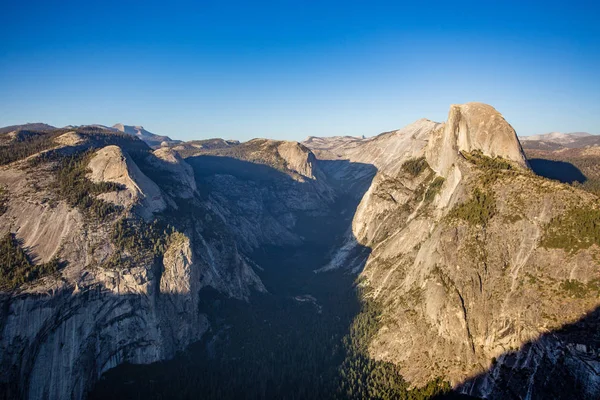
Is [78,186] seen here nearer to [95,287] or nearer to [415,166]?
[95,287]

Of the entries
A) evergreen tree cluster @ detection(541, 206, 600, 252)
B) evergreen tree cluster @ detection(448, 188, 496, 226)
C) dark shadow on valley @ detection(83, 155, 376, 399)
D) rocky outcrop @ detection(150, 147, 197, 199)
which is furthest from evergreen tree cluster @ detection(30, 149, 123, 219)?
evergreen tree cluster @ detection(541, 206, 600, 252)

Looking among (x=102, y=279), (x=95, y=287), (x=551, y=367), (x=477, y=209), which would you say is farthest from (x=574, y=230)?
(x=95, y=287)

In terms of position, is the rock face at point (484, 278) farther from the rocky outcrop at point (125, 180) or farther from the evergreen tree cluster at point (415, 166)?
the rocky outcrop at point (125, 180)

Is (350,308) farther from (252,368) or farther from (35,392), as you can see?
(35,392)

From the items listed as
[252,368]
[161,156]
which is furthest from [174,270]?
[161,156]

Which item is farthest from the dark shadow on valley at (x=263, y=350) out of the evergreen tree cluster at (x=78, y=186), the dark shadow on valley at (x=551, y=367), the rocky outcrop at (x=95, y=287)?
the dark shadow on valley at (x=551, y=367)

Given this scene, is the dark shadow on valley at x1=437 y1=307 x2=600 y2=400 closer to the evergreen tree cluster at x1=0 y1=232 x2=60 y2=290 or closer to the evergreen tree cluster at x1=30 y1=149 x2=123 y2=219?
the evergreen tree cluster at x1=0 y1=232 x2=60 y2=290

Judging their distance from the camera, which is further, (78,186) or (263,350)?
(78,186)

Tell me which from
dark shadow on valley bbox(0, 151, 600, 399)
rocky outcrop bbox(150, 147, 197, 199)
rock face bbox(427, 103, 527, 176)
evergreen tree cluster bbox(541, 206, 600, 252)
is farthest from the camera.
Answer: rocky outcrop bbox(150, 147, 197, 199)
